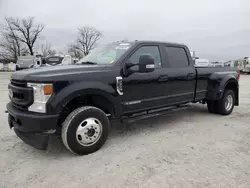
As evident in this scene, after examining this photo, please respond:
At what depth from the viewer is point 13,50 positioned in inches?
2370

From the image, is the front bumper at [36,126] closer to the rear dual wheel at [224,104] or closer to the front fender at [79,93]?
the front fender at [79,93]

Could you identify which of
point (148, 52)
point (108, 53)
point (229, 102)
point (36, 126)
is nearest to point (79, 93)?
point (36, 126)

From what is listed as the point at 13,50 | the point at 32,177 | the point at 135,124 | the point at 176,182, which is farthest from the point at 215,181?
the point at 13,50

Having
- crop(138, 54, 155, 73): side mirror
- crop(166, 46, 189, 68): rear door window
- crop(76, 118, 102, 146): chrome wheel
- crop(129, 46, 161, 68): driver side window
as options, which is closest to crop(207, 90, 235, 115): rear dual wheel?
crop(166, 46, 189, 68): rear door window

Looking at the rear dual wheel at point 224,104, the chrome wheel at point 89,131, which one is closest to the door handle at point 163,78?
the chrome wheel at point 89,131

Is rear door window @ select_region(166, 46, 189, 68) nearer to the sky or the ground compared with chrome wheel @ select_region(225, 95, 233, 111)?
nearer to the sky

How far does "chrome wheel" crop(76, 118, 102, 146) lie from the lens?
3.35 meters

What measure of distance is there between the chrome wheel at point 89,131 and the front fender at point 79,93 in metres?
0.41

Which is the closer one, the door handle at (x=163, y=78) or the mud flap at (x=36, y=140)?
the mud flap at (x=36, y=140)

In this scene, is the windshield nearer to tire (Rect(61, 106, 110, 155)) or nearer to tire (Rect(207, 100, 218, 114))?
tire (Rect(61, 106, 110, 155))

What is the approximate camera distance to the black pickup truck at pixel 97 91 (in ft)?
10.2

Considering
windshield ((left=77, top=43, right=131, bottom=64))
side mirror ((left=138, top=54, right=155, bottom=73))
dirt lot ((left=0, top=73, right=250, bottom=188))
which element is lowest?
dirt lot ((left=0, top=73, right=250, bottom=188))

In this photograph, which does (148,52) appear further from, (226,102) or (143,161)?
(226,102)

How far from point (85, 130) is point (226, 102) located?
4394 millimetres
